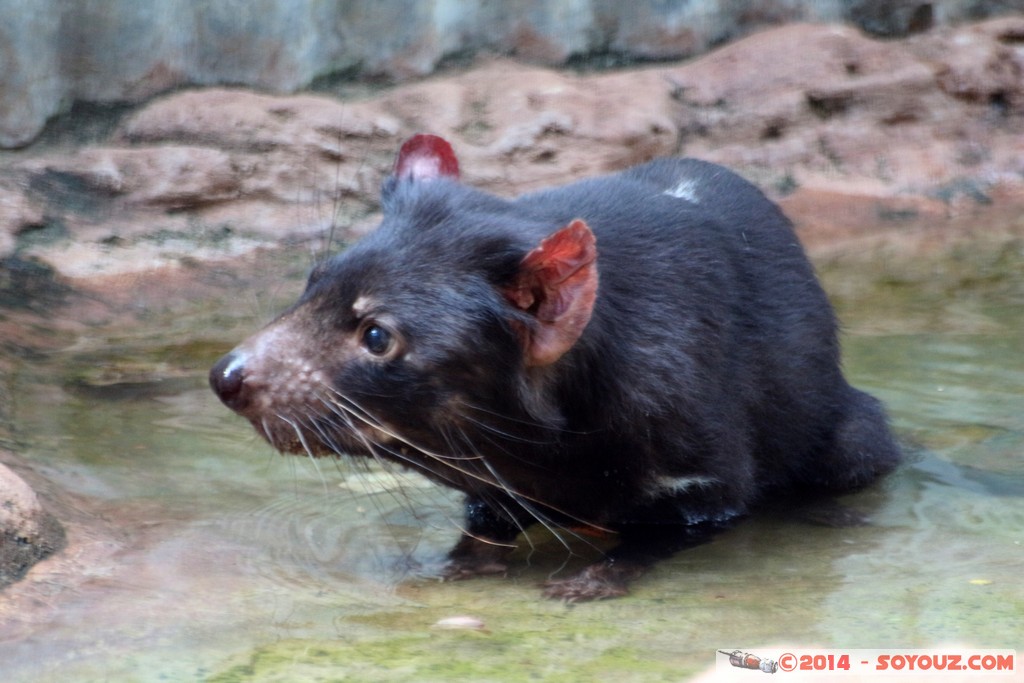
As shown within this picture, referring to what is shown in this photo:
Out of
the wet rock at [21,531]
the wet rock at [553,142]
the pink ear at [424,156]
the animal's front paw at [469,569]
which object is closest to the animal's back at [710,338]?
the pink ear at [424,156]

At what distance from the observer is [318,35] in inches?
275

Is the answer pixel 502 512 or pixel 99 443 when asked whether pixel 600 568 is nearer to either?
pixel 502 512

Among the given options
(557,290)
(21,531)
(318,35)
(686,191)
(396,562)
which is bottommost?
(396,562)

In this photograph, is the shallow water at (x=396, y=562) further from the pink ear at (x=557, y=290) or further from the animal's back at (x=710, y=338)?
the pink ear at (x=557, y=290)

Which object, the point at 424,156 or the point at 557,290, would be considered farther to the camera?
the point at 424,156

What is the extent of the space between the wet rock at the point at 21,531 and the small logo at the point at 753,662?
5.18ft

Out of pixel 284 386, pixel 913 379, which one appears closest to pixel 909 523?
pixel 913 379

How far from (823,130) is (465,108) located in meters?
2.01

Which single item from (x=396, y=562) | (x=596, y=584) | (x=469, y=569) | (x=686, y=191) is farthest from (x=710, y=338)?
(x=396, y=562)

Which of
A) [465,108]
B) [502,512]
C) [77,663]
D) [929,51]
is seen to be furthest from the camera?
[929,51]

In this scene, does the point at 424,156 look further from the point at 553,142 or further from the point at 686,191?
the point at 553,142

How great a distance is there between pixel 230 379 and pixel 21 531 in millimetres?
588

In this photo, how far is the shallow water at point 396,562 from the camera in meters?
2.73

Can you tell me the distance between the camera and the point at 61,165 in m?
6.16
